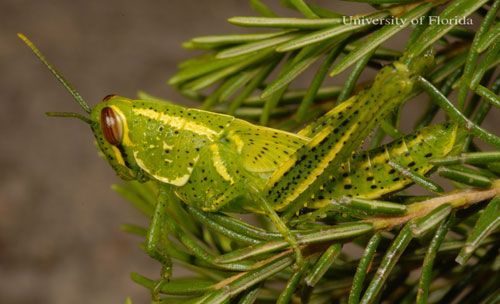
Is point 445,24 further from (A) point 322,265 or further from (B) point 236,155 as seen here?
(B) point 236,155

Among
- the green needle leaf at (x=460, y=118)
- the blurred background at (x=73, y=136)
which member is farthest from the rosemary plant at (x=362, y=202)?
the blurred background at (x=73, y=136)

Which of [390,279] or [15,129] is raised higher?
[15,129]

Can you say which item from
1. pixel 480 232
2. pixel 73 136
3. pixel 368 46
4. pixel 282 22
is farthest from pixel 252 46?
pixel 73 136

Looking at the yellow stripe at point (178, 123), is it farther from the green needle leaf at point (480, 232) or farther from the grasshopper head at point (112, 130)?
the green needle leaf at point (480, 232)

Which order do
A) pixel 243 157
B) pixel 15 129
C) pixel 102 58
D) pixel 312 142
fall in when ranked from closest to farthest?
pixel 312 142 → pixel 243 157 → pixel 15 129 → pixel 102 58

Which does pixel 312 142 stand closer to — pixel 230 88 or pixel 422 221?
pixel 230 88

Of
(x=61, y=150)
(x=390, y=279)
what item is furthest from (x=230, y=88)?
(x=61, y=150)
